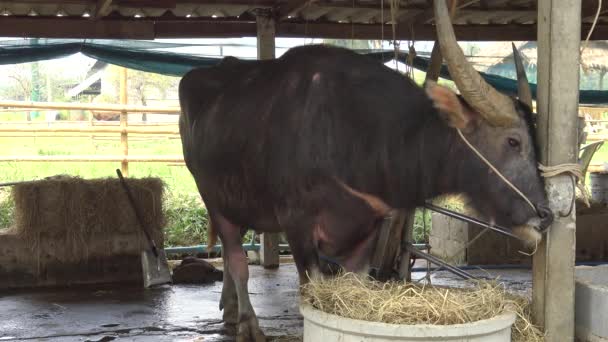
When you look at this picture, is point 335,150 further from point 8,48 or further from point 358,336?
point 8,48

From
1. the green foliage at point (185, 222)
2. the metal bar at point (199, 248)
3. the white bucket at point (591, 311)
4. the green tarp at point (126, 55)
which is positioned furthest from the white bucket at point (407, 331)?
the green foliage at point (185, 222)

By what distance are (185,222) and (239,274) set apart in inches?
176

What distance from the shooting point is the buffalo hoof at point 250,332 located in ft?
18.5

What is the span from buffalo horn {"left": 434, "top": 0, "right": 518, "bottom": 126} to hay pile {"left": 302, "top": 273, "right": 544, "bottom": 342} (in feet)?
2.84

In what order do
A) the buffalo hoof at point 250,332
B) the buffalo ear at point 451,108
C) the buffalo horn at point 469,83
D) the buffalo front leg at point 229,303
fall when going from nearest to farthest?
1. the buffalo horn at point 469,83
2. the buffalo ear at point 451,108
3. the buffalo hoof at point 250,332
4. the buffalo front leg at point 229,303

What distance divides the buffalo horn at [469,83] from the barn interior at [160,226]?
1.42 m

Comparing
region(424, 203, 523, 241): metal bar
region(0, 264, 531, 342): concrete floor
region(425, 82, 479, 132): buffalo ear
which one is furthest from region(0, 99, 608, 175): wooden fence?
region(425, 82, 479, 132): buffalo ear

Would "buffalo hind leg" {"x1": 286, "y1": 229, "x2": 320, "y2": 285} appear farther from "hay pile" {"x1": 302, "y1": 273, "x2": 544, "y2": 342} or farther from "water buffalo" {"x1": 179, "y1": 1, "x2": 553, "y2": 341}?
"hay pile" {"x1": 302, "y1": 273, "x2": 544, "y2": 342}

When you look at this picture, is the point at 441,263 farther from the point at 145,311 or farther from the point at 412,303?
the point at 145,311

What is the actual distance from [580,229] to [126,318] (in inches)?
211

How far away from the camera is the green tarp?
831 cm

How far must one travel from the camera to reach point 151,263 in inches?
313

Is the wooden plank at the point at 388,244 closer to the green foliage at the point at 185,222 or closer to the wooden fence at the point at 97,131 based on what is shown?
the green foliage at the point at 185,222

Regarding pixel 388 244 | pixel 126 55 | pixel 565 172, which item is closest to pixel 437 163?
pixel 565 172
